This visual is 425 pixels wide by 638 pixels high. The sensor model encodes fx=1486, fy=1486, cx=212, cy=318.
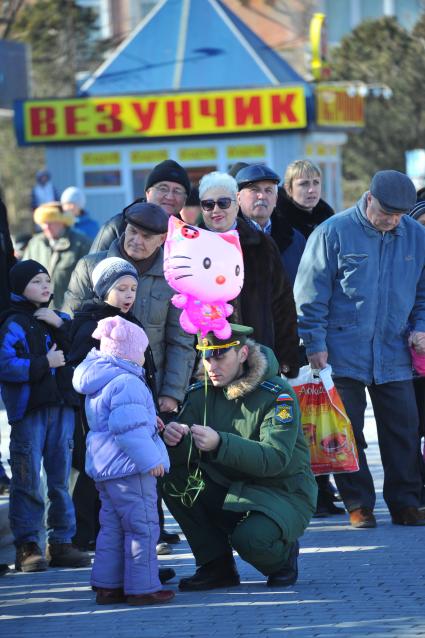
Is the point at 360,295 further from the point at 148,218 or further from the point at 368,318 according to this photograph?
the point at 148,218

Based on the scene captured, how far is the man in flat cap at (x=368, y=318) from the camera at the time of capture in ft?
28.1

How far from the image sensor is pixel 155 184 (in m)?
8.52

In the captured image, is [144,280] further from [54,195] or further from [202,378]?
[54,195]

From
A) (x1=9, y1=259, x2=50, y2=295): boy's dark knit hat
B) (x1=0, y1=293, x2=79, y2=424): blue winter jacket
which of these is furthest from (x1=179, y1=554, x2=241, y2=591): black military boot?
(x1=9, y1=259, x2=50, y2=295): boy's dark knit hat

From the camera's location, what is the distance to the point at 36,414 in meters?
7.80

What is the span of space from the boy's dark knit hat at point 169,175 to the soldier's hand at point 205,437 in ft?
6.87

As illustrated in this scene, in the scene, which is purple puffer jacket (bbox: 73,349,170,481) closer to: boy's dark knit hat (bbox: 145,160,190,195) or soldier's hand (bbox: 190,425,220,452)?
soldier's hand (bbox: 190,425,220,452)

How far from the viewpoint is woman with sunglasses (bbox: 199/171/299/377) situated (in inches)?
316

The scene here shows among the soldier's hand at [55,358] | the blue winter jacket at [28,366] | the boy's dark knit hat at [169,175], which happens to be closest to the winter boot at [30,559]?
the blue winter jacket at [28,366]

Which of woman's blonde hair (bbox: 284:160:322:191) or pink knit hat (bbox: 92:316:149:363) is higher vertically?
woman's blonde hair (bbox: 284:160:322:191)

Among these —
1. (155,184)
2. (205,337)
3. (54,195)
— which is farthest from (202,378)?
(54,195)

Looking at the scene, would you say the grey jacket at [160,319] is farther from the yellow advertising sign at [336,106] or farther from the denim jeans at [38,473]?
the yellow advertising sign at [336,106]

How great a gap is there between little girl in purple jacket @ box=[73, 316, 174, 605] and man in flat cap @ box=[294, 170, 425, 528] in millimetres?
2049

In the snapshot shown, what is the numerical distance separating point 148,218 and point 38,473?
148 centimetres
